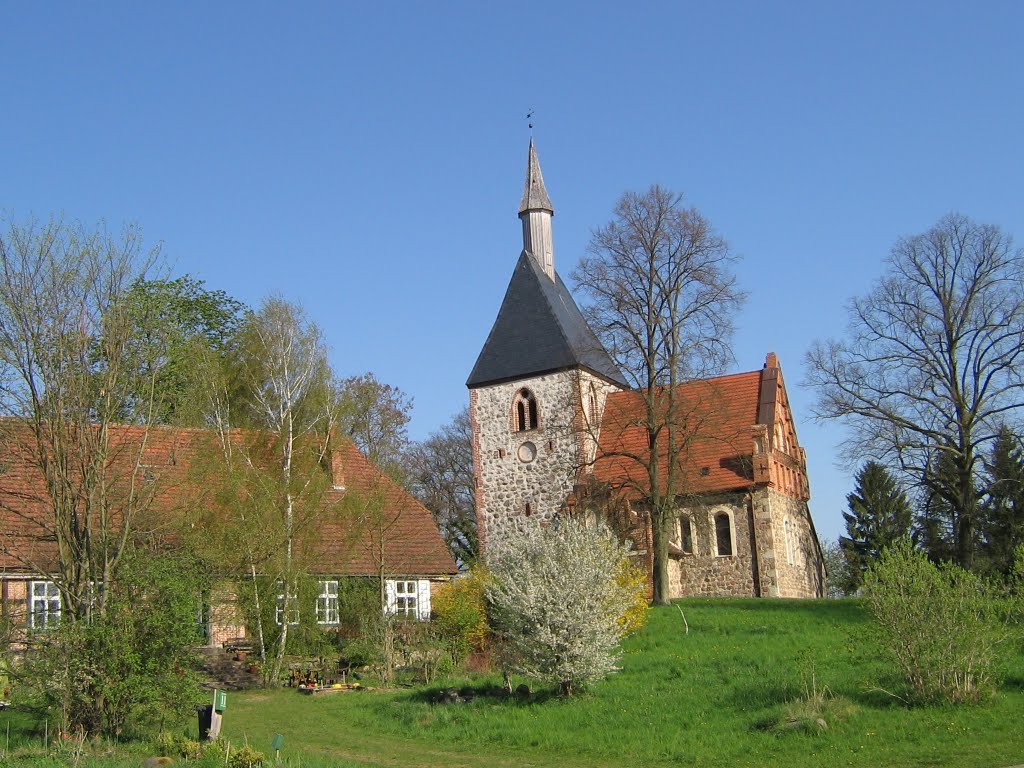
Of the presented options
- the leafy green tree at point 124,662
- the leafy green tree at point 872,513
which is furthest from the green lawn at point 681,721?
the leafy green tree at point 872,513

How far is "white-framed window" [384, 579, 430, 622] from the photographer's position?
30859 mm

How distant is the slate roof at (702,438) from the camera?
118 ft

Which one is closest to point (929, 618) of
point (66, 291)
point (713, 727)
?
point (713, 727)

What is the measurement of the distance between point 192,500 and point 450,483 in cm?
3520

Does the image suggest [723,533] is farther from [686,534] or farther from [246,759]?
[246,759]

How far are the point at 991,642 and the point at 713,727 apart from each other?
4.56 m

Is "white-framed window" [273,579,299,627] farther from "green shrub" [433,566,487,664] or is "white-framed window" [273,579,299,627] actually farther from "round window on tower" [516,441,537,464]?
"round window on tower" [516,441,537,464]

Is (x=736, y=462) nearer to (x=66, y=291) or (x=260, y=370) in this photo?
(x=260, y=370)

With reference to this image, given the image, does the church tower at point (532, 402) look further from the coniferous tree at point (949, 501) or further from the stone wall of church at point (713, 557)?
the coniferous tree at point (949, 501)

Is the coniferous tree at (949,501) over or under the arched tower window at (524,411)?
under

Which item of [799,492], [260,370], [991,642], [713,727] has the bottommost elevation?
[713,727]

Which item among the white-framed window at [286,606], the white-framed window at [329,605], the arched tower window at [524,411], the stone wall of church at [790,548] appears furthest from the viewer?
the arched tower window at [524,411]

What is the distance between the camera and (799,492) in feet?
130

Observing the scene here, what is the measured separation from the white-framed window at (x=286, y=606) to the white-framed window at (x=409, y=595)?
4170mm
